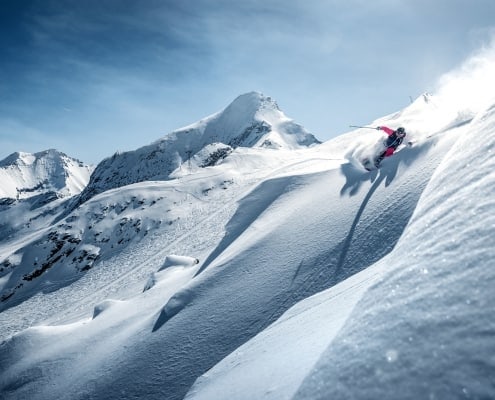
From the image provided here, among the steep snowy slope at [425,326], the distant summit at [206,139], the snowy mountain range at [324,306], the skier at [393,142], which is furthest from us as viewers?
the distant summit at [206,139]

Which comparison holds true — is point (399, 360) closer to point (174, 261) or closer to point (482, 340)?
point (482, 340)

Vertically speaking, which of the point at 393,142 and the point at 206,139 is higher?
the point at 206,139

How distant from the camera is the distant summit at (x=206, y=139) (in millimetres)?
109312

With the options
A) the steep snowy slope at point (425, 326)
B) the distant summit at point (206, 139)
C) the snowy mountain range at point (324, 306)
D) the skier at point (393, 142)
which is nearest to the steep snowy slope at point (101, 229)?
the snowy mountain range at point (324, 306)

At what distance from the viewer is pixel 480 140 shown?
3.79 meters

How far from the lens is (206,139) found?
130250mm

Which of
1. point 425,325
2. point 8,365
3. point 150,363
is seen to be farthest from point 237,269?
point 8,365

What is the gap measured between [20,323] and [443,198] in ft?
96.4

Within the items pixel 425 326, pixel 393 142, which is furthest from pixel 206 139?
pixel 425 326

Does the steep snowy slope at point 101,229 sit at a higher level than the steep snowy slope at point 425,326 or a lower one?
higher

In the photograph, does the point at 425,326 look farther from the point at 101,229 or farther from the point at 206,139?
the point at 206,139

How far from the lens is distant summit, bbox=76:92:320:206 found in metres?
109

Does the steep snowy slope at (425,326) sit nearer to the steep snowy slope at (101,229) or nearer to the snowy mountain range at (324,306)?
the snowy mountain range at (324,306)

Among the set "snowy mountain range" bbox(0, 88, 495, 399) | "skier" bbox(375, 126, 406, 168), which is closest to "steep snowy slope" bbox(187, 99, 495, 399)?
"snowy mountain range" bbox(0, 88, 495, 399)
